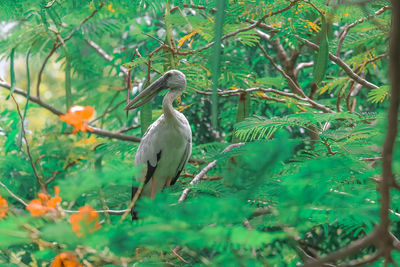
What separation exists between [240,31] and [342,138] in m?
0.80

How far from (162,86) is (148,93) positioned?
0.10m

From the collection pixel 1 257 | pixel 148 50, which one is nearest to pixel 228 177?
pixel 1 257

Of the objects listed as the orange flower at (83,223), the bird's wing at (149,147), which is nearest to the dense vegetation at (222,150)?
the orange flower at (83,223)

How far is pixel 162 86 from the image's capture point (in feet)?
8.91

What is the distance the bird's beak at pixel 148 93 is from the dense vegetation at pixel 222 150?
0.29 feet

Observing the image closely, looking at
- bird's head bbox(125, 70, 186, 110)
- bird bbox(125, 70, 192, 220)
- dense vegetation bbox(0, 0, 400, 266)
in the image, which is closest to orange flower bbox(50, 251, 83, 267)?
dense vegetation bbox(0, 0, 400, 266)

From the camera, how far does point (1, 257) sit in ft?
5.45

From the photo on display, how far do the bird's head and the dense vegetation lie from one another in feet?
0.23

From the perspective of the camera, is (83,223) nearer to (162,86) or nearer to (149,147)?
(162,86)

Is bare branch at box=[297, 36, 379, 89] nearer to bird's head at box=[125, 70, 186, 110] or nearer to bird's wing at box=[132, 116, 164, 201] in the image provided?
bird's head at box=[125, 70, 186, 110]

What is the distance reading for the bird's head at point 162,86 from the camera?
8.76 feet

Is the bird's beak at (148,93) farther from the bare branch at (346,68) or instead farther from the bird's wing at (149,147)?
the bare branch at (346,68)

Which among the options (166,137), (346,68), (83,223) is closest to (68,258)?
(83,223)

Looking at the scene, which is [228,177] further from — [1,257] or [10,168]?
[10,168]
